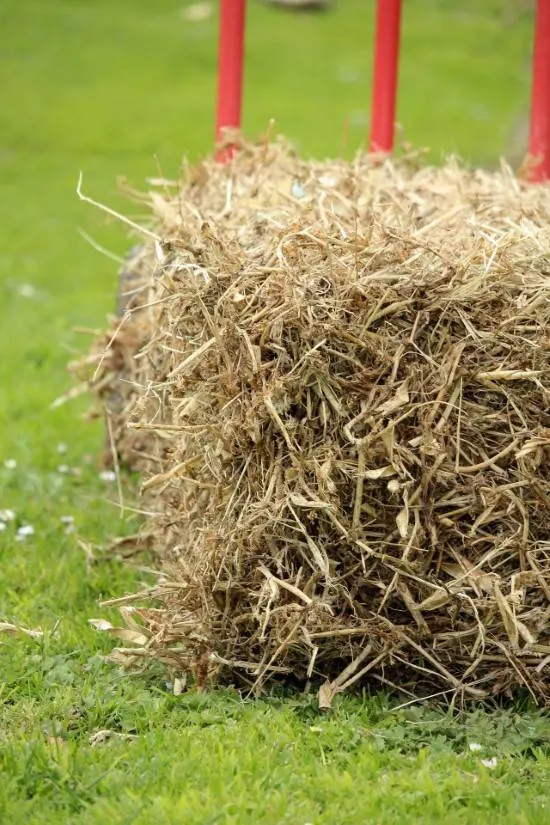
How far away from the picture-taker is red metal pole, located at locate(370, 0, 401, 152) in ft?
17.5

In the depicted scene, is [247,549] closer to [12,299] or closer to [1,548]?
[1,548]

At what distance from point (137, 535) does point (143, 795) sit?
1.55 meters

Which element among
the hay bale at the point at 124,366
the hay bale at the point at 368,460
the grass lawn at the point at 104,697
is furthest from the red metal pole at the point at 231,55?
the hay bale at the point at 368,460

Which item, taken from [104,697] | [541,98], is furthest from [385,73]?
[104,697]

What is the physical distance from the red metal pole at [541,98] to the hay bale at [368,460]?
1.91 m

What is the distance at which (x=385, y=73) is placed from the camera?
5.36 meters

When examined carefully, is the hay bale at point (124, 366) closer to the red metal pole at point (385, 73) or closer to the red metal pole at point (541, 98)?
the red metal pole at point (385, 73)

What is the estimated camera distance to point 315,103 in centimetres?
1459

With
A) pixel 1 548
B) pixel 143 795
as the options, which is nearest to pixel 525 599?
pixel 143 795

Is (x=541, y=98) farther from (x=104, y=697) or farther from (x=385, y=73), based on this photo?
(x=104, y=697)

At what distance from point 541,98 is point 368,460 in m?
2.57

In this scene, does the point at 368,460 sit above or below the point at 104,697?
above

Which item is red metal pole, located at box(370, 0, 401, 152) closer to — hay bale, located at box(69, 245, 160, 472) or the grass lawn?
the grass lawn

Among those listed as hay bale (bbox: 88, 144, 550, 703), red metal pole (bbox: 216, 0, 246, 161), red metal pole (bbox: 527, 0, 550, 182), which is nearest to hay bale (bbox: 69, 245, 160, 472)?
red metal pole (bbox: 216, 0, 246, 161)
